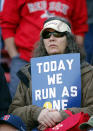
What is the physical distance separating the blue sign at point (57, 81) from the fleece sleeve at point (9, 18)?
1.25 metres

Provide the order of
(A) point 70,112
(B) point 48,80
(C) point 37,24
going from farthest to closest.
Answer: (C) point 37,24
(B) point 48,80
(A) point 70,112

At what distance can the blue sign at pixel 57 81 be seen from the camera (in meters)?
3.66

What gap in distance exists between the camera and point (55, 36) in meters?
4.05

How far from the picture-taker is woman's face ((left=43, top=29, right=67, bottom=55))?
13.2ft

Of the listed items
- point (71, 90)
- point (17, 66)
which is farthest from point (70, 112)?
point (17, 66)

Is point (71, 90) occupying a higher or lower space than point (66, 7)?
lower

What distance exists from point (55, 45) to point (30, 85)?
48 cm

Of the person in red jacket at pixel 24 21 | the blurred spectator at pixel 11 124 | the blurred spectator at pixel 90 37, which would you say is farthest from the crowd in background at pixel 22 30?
the blurred spectator at pixel 11 124

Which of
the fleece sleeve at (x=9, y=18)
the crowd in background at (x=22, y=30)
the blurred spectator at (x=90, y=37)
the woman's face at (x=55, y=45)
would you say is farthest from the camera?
the blurred spectator at (x=90, y=37)

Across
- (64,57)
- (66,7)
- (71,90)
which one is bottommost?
(71,90)

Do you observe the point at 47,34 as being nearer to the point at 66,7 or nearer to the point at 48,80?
the point at 48,80

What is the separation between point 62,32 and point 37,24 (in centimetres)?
83

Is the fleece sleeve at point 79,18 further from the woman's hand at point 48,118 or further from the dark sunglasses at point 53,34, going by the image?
the woman's hand at point 48,118

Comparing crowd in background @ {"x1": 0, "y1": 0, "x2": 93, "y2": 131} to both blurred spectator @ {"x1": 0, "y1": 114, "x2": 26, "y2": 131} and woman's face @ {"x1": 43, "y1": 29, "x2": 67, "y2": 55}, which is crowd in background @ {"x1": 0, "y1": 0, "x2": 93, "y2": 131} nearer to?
woman's face @ {"x1": 43, "y1": 29, "x2": 67, "y2": 55}
